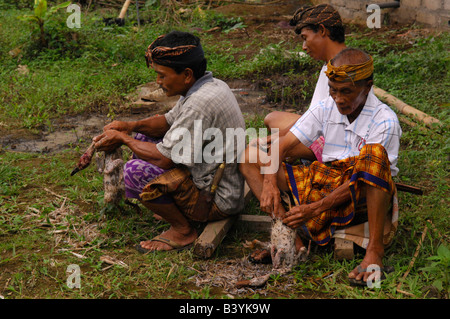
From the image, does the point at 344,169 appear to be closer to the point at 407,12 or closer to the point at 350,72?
the point at 350,72

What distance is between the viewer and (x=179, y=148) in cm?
316

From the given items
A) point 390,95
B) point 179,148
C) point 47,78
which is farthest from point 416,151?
point 47,78

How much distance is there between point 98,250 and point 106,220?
0.37m

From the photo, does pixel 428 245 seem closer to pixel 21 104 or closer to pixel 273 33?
pixel 21 104

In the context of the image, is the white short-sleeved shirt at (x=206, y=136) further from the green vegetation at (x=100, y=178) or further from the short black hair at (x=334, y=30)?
the short black hair at (x=334, y=30)

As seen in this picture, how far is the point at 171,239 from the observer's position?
335 cm

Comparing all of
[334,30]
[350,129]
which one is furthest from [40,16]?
[350,129]

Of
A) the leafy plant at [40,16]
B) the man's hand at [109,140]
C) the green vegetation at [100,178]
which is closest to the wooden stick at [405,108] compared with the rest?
the green vegetation at [100,178]

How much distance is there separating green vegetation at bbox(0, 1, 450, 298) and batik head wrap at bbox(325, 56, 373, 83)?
3.46 ft

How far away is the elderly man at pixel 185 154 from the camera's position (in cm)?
316

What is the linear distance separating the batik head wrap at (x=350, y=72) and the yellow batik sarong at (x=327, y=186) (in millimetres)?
415

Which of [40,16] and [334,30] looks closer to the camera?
[334,30]

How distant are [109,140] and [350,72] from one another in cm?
155

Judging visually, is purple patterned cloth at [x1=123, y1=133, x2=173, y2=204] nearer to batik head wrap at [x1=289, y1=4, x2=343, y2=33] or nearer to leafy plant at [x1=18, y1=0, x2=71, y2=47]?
batik head wrap at [x1=289, y1=4, x2=343, y2=33]
